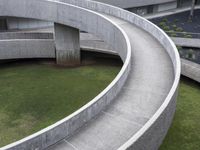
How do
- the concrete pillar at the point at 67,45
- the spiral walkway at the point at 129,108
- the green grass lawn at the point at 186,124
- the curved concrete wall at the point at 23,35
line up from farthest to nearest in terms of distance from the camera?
the curved concrete wall at the point at 23,35 → the concrete pillar at the point at 67,45 → the green grass lawn at the point at 186,124 → the spiral walkway at the point at 129,108

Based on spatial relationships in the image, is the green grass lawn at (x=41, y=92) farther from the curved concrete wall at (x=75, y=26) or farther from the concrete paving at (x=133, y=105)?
the concrete paving at (x=133, y=105)

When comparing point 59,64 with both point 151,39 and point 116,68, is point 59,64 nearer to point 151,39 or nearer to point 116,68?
point 116,68

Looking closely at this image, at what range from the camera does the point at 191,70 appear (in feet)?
89.8

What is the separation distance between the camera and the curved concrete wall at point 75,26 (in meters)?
12.6

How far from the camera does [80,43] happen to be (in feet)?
110

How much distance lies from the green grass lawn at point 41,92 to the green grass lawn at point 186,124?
7335 mm

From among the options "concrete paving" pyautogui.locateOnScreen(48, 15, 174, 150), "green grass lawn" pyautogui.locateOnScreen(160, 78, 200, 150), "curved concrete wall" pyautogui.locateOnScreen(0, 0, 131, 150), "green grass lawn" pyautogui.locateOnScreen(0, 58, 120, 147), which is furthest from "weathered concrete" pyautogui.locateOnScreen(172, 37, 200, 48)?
"curved concrete wall" pyautogui.locateOnScreen(0, 0, 131, 150)

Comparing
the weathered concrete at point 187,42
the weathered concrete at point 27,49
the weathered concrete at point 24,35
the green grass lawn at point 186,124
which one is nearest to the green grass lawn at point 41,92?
the weathered concrete at point 27,49

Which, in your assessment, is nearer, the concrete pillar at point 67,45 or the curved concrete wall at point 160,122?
the curved concrete wall at point 160,122

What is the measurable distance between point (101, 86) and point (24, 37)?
11.5m

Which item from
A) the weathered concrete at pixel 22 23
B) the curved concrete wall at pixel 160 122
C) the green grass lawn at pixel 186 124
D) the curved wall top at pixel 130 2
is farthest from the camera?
the curved wall top at pixel 130 2

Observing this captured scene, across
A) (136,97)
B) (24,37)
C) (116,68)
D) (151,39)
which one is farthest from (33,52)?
(136,97)

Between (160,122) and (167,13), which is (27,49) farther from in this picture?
(167,13)

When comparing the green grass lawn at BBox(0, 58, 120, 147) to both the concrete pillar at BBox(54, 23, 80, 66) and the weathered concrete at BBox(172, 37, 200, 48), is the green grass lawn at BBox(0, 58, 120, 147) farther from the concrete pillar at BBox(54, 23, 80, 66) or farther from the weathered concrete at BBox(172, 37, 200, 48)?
the weathered concrete at BBox(172, 37, 200, 48)
